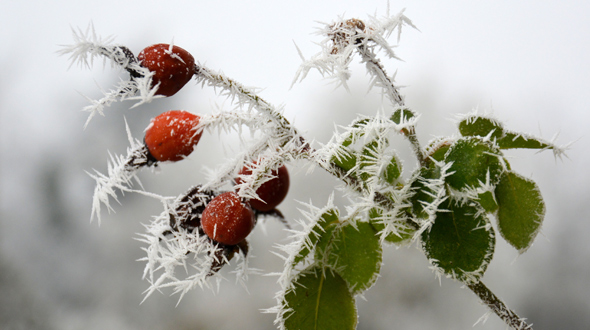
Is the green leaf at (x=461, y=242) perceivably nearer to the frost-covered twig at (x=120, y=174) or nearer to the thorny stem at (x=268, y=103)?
the thorny stem at (x=268, y=103)

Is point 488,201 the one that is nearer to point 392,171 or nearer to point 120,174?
point 392,171

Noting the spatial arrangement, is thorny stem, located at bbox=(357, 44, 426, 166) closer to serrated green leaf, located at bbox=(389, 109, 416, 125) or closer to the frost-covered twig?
serrated green leaf, located at bbox=(389, 109, 416, 125)

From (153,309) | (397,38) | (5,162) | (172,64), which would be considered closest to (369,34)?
(397,38)

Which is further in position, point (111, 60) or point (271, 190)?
point (271, 190)

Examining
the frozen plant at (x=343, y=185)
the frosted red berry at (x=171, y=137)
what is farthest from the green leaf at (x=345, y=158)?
the frosted red berry at (x=171, y=137)

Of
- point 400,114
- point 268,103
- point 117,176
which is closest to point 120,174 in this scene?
point 117,176

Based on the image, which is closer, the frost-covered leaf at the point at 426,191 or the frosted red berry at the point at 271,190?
the frost-covered leaf at the point at 426,191

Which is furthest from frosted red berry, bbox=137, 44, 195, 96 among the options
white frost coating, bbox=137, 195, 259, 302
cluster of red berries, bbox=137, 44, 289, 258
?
white frost coating, bbox=137, 195, 259, 302

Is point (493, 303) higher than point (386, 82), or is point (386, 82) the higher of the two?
point (386, 82)
